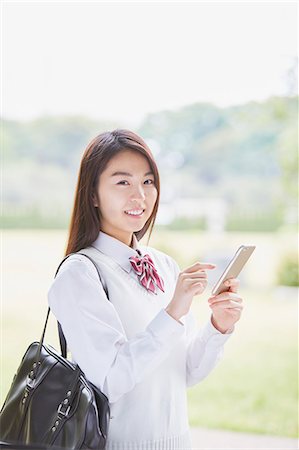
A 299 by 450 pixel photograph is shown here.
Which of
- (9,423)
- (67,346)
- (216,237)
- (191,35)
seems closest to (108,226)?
(67,346)

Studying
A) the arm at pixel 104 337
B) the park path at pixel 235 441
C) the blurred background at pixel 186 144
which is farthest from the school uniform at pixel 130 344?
the blurred background at pixel 186 144

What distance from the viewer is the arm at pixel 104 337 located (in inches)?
55.2

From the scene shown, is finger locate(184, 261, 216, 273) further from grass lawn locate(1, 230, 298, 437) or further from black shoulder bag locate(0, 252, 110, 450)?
grass lawn locate(1, 230, 298, 437)

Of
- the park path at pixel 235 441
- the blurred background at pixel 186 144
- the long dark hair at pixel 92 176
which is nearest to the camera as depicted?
the long dark hair at pixel 92 176

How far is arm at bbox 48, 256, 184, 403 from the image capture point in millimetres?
1402

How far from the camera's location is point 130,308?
1.52 m

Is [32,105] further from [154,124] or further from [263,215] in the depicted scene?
[263,215]

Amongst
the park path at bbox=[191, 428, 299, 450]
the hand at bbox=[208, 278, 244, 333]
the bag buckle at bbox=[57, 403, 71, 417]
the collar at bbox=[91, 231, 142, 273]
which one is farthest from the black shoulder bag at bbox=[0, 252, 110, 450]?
the park path at bbox=[191, 428, 299, 450]

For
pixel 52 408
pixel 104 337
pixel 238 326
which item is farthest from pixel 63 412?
pixel 238 326

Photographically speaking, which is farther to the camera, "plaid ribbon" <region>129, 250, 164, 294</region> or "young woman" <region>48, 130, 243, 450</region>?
"plaid ribbon" <region>129, 250, 164, 294</region>

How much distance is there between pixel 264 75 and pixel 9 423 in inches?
144

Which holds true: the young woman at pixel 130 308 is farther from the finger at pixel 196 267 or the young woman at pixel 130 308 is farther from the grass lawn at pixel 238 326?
the grass lawn at pixel 238 326

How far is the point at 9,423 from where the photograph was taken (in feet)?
4.92

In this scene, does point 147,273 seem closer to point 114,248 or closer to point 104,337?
A: point 114,248
